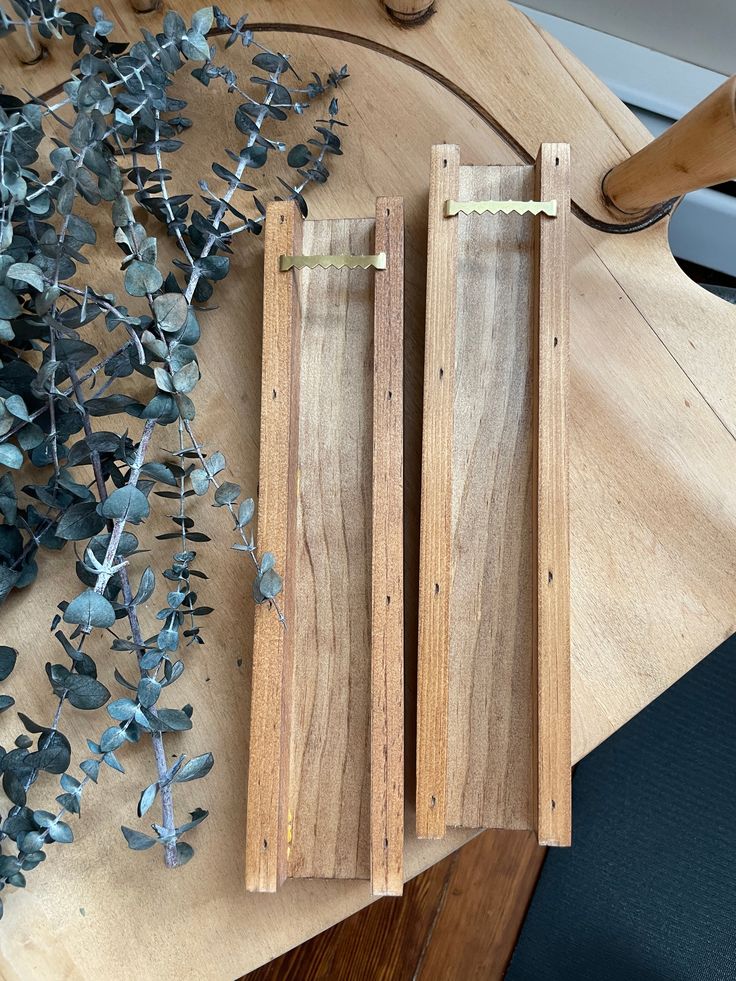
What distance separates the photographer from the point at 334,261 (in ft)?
2.02

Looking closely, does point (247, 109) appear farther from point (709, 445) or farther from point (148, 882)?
point (148, 882)

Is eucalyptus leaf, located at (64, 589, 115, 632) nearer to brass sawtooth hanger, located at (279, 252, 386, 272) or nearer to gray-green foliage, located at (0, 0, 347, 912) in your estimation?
gray-green foliage, located at (0, 0, 347, 912)

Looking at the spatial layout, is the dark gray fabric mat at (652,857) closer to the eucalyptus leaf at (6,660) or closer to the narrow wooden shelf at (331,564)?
the narrow wooden shelf at (331,564)

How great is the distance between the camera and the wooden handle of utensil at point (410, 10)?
2.13 ft

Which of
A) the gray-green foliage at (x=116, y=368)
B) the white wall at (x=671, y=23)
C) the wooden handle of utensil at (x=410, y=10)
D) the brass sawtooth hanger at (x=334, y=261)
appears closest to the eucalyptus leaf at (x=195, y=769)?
the gray-green foliage at (x=116, y=368)

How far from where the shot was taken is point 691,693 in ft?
3.03

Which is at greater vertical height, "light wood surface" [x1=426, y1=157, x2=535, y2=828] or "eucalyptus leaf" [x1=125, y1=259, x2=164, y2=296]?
"eucalyptus leaf" [x1=125, y1=259, x2=164, y2=296]

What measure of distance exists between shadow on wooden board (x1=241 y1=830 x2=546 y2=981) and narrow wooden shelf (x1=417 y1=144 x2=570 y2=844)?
20.5 inches

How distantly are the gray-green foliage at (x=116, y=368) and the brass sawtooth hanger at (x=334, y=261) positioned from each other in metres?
0.06

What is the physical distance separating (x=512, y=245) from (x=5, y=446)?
407 millimetres

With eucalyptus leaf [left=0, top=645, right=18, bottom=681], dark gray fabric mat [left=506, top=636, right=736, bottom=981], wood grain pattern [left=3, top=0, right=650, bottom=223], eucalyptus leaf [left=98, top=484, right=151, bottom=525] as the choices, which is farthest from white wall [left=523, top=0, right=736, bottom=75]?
eucalyptus leaf [left=0, top=645, right=18, bottom=681]

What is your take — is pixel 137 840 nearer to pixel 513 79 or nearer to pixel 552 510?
pixel 552 510

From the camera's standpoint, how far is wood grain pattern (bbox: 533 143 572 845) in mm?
563

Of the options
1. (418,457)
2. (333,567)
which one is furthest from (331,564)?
(418,457)
